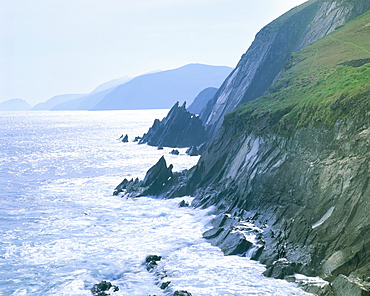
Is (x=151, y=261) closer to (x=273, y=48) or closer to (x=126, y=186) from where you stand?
(x=126, y=186)

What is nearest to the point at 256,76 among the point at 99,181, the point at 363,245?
the point at 99,181

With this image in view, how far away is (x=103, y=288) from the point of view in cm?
2712

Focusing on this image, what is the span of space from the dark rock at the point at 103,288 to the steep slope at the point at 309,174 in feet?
41.6

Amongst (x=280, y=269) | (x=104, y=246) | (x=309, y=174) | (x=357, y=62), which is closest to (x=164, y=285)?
(x=280, y=269)

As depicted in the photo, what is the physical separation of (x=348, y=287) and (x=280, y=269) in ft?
20.0

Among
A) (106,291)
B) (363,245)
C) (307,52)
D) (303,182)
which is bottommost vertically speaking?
(106,291)

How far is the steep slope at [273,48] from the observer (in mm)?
97188

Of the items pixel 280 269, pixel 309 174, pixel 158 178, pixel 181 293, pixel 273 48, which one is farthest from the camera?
pixel 273 48

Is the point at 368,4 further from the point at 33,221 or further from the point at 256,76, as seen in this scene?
the point at 33,221

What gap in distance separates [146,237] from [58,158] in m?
73.2

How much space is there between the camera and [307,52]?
68.2 m

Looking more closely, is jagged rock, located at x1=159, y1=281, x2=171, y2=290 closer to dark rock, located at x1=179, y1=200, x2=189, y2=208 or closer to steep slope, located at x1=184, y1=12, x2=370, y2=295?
steep slope, located at x1=184, y1=12, x2=370, y2=295

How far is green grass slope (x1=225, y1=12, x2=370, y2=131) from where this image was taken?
→ 33.3 metres

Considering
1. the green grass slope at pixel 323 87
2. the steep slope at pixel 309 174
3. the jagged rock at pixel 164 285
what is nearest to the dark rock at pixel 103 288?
the jagged rock at pixel 164 285
